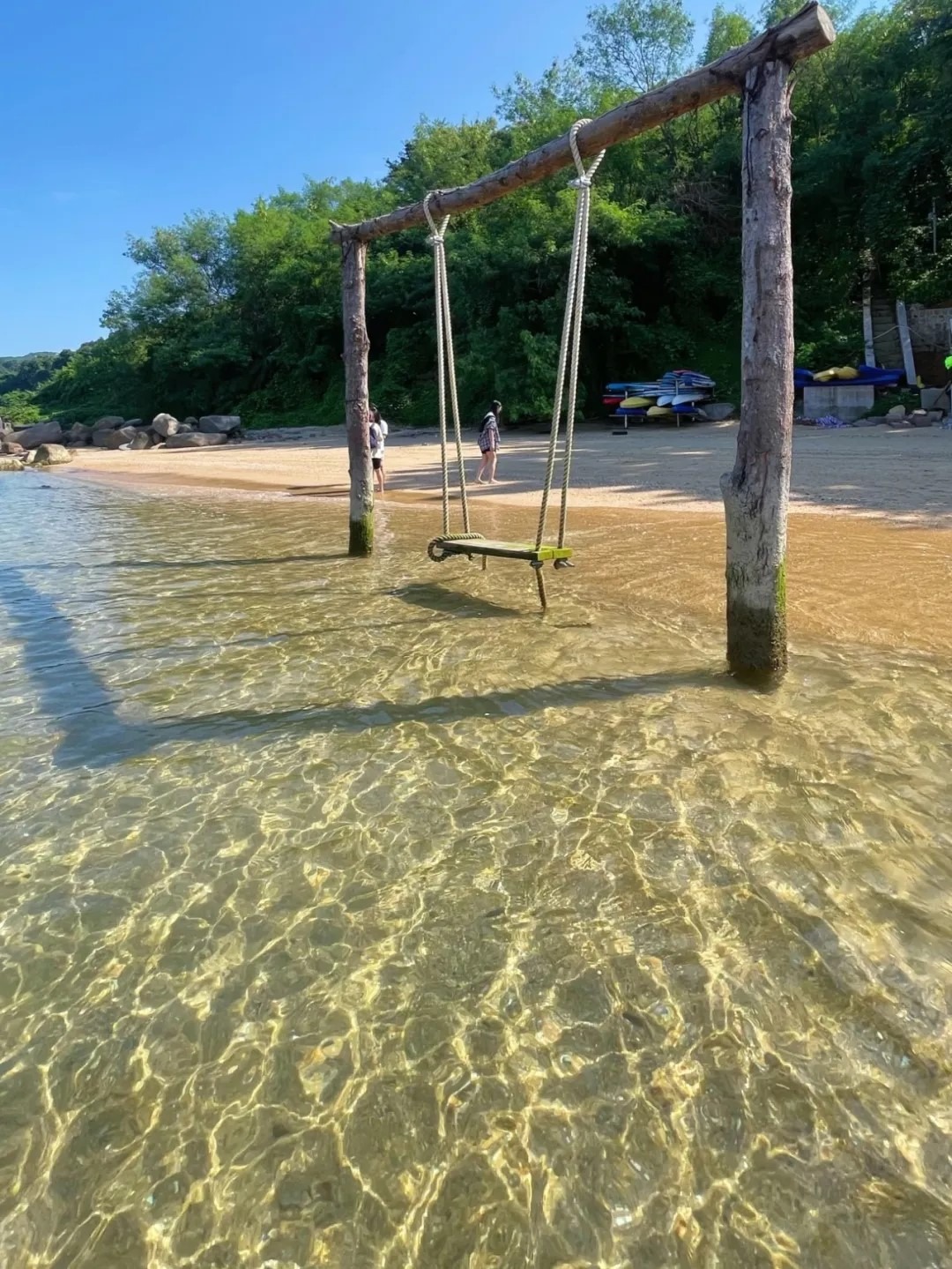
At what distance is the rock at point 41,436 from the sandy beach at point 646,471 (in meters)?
13.7

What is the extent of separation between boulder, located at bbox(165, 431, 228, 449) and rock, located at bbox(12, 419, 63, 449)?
935 cm

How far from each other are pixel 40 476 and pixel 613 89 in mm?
26629

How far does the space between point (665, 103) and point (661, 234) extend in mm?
20765

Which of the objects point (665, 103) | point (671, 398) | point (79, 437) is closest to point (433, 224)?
point (665, 103)

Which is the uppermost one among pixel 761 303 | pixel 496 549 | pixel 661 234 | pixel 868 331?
pixel 661 234

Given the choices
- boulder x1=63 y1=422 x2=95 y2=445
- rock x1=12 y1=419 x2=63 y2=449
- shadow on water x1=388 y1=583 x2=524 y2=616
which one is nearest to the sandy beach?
shadow on water x1=388 y1=583 x2=524 y2=616

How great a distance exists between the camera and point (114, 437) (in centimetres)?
3484

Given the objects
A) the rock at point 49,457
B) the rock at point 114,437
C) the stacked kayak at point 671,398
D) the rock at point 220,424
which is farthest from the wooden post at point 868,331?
the rock at point 114,437

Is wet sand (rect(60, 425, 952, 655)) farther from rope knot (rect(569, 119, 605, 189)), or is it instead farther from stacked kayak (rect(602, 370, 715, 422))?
rope knot (rect(569, 119, 605, 189))

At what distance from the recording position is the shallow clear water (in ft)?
6.06

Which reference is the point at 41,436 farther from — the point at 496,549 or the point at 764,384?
the point at 764,384

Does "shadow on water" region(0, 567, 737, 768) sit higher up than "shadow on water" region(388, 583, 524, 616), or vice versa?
"shadow on water" region(0, 567, 737, 768)

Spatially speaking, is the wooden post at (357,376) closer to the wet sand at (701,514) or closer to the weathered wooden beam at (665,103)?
the wet sand at (701,514)

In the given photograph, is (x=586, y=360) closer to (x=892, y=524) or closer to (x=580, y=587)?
(x=892, y=524)
